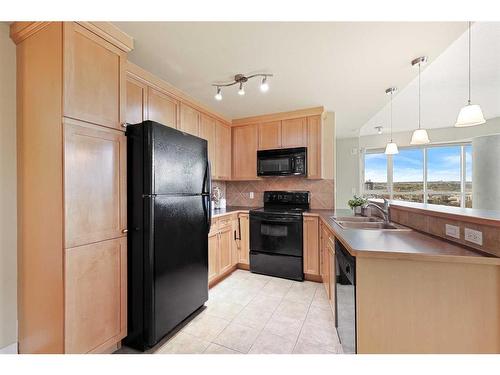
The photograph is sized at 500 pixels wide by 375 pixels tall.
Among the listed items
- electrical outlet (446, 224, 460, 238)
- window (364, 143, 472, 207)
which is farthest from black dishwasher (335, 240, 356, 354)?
window (364, 143, 472, 207)

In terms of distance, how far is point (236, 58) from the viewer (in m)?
1.96

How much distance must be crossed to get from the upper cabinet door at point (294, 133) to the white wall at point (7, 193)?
293cm

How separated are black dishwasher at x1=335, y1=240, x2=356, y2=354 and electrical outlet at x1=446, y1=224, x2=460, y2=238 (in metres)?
0.63

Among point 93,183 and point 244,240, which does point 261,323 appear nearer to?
point 244,240

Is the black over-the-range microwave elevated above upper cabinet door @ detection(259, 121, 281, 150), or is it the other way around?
upper cabinet door @ detection(259, 121, 281, 150)

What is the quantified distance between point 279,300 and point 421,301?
1531mm

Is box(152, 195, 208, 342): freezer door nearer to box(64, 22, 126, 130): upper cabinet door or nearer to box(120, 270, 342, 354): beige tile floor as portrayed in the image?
box(120, 270, 342, 354): beige tile floor

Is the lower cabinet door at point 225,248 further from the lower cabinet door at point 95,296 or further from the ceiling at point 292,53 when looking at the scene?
the ceiling at point 292,53

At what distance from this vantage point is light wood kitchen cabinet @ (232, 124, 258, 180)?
367 centimetres

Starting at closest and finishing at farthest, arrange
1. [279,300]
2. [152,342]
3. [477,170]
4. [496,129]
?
[152,342] < [279,300] < [477,170] < [496,129]

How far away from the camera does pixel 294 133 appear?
3.40 meters

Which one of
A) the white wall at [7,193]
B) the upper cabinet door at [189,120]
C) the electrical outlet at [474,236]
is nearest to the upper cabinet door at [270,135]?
the upper cabinet door at [189,120]
